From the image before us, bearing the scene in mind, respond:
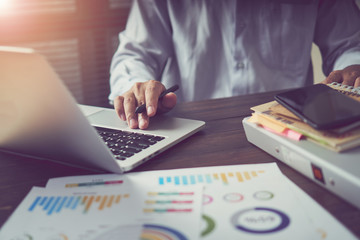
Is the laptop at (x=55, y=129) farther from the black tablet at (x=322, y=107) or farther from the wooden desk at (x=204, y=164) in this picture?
the black tablet at (x=322, y=107)

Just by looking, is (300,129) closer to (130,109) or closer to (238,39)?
(130,109)

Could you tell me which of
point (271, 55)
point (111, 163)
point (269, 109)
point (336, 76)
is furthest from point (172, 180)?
point (271, 55)

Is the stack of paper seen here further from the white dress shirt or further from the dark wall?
the dark wall

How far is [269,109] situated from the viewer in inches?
26.8

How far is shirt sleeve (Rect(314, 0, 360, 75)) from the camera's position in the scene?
134 centimetres

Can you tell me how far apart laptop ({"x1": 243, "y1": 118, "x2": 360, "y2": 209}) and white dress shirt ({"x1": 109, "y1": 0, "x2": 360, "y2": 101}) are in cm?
78

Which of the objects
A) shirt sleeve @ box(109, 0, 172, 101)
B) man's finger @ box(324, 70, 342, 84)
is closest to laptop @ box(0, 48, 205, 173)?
man's finger @ box(324, 70, 342, 84)

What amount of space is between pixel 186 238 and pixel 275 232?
0.34ft

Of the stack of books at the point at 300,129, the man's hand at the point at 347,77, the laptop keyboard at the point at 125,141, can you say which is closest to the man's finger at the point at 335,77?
the man's hand at the point at 347,77

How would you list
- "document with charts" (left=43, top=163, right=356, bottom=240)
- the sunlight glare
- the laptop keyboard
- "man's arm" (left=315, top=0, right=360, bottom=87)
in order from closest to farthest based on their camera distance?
"document with charts" (left=43, top=163, right=356, bottom=240) < the laptop keyboard < "man's arm" (left=315, top=0, right=360, bottom=87) < the sunlight glare

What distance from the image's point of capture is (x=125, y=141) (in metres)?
0.72

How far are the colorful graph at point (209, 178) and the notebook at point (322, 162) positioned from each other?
0.19 ft

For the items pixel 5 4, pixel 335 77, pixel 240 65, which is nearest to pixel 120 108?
pixel 335 77

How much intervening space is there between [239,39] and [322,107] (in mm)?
791
